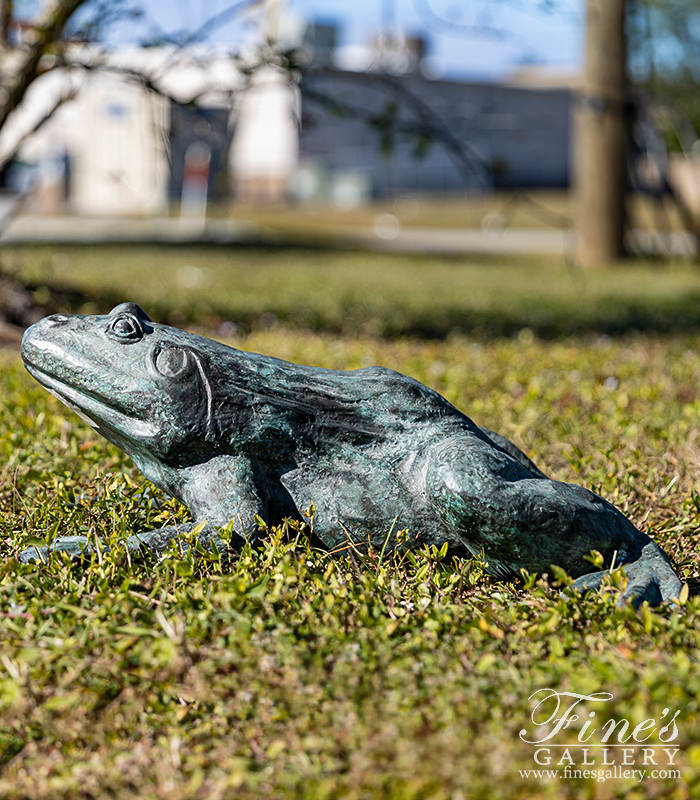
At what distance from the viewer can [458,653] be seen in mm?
2209

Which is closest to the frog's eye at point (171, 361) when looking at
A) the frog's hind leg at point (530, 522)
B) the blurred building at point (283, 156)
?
the frog's hind leg at point (530, 522)

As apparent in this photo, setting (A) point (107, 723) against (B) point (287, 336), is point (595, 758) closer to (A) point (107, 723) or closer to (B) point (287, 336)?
(A) point (107, 723)

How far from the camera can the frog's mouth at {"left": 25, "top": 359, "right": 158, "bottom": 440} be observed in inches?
99.3

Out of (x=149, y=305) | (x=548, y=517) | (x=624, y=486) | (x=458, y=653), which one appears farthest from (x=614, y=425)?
(x=149, y=305)

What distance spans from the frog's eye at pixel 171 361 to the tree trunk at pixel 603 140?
9.96 metres

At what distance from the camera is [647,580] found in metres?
2.44

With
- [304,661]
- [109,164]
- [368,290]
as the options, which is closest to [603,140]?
[368,290]

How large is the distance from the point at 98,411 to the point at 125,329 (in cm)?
26

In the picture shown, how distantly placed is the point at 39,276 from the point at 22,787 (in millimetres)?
7038

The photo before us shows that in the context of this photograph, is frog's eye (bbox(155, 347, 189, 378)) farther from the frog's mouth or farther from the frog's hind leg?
the frog's hind leg

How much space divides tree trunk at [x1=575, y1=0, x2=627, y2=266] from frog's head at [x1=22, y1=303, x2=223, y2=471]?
32.7ft

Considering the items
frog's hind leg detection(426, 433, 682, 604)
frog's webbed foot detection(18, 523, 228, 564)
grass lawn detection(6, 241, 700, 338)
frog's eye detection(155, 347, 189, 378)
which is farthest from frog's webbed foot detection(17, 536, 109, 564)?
grass lawn detection(6, 241, 700, 338)

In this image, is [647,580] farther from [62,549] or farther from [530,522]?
[62,549]

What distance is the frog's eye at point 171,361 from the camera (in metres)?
2.54
